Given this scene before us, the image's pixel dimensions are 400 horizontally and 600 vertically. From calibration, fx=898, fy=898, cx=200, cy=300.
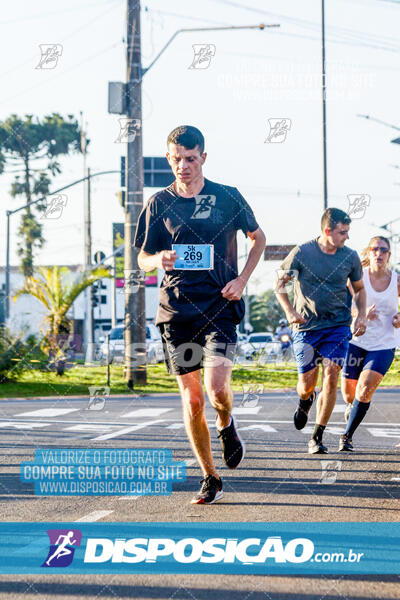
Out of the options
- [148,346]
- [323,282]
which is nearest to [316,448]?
[323,282]

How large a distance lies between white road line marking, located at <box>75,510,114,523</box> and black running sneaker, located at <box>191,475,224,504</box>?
1.81ft

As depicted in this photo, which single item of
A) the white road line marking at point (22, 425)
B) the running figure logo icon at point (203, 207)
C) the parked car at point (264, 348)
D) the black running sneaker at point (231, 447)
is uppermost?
the running figure logo icon at point (203, 207)

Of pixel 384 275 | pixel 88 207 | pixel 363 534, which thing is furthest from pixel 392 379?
pixel 88 207

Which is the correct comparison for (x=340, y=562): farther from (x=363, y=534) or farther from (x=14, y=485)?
(x=14, y=485)

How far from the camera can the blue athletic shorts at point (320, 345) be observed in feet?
24.3

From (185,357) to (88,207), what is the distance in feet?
120

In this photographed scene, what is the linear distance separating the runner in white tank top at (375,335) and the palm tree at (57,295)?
14897 millimetres

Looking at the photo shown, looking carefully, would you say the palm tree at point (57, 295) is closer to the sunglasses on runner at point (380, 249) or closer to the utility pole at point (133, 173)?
the utility pole at point (133, 173)

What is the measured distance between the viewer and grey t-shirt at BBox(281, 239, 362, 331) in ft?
24.4

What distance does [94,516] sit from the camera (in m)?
4.94

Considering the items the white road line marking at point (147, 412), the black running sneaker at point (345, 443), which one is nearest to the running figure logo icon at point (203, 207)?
the black running sneaker at point (345, 443)

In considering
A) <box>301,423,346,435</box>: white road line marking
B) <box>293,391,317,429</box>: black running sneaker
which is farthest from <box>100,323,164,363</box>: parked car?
<box>293,391,317,429</box>: black running sneaker

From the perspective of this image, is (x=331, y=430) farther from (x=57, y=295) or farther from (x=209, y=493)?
(x=57, y=295)

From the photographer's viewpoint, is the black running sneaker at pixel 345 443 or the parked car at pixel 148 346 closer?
the black running sneaker at pixel 345 443
